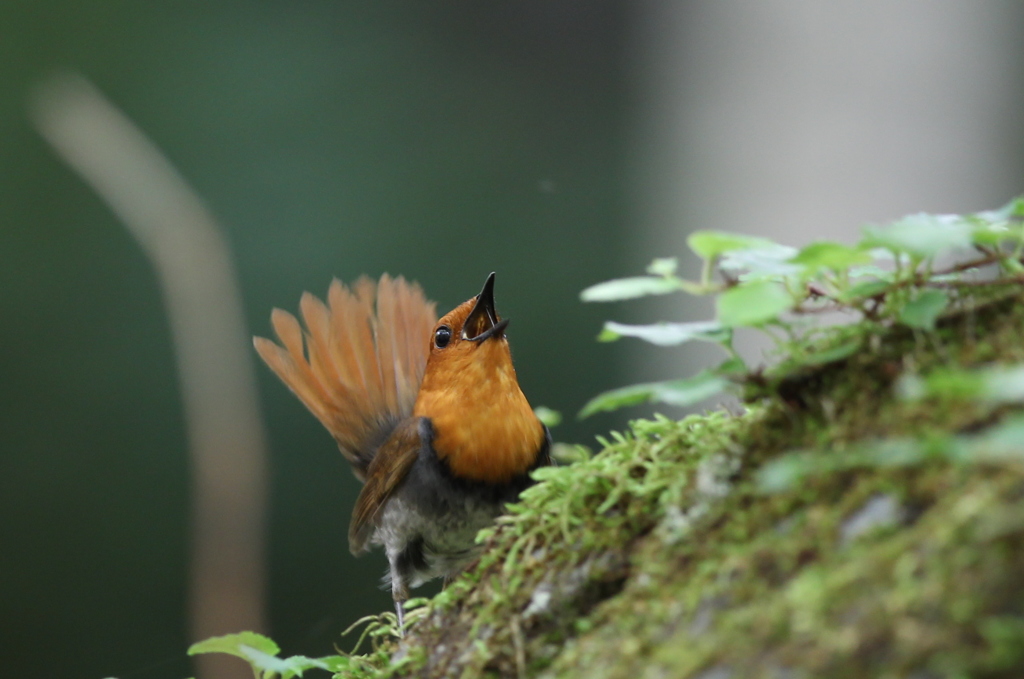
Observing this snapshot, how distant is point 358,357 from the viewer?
221cm

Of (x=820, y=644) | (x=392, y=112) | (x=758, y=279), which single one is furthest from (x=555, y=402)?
(x=820, y=644)

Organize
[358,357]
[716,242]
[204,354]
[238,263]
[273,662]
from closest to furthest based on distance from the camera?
[716,242] < [273,662] < [358,357] < [204,354] < [238,263]

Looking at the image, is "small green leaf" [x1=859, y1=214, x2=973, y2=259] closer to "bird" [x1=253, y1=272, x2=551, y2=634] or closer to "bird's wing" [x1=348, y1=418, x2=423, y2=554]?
"bird" [x1=253, y1=272, x2=551, y2=634]

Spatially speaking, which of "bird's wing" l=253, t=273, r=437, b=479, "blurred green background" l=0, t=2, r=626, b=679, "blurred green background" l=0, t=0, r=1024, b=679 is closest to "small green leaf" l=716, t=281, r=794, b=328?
"bird's wing" l=253, t=273, r=437, b=479

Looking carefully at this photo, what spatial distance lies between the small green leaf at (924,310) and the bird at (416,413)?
105 cm

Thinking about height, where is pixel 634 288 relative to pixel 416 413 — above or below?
above

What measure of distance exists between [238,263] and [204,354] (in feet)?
2.69

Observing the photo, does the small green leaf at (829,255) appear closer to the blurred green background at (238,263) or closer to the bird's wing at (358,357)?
the bird's wing at (358,357)

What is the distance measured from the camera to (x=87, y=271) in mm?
4344

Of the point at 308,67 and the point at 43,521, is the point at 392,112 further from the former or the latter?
the point at 43,521

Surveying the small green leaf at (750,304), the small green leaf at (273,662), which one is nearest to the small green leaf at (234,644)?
the small green leaf at (273,662)

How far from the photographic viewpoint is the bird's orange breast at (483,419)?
1.81m

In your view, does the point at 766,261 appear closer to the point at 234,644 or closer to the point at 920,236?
the point at 920,236

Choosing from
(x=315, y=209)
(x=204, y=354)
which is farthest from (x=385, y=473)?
(x=315, y=209)
